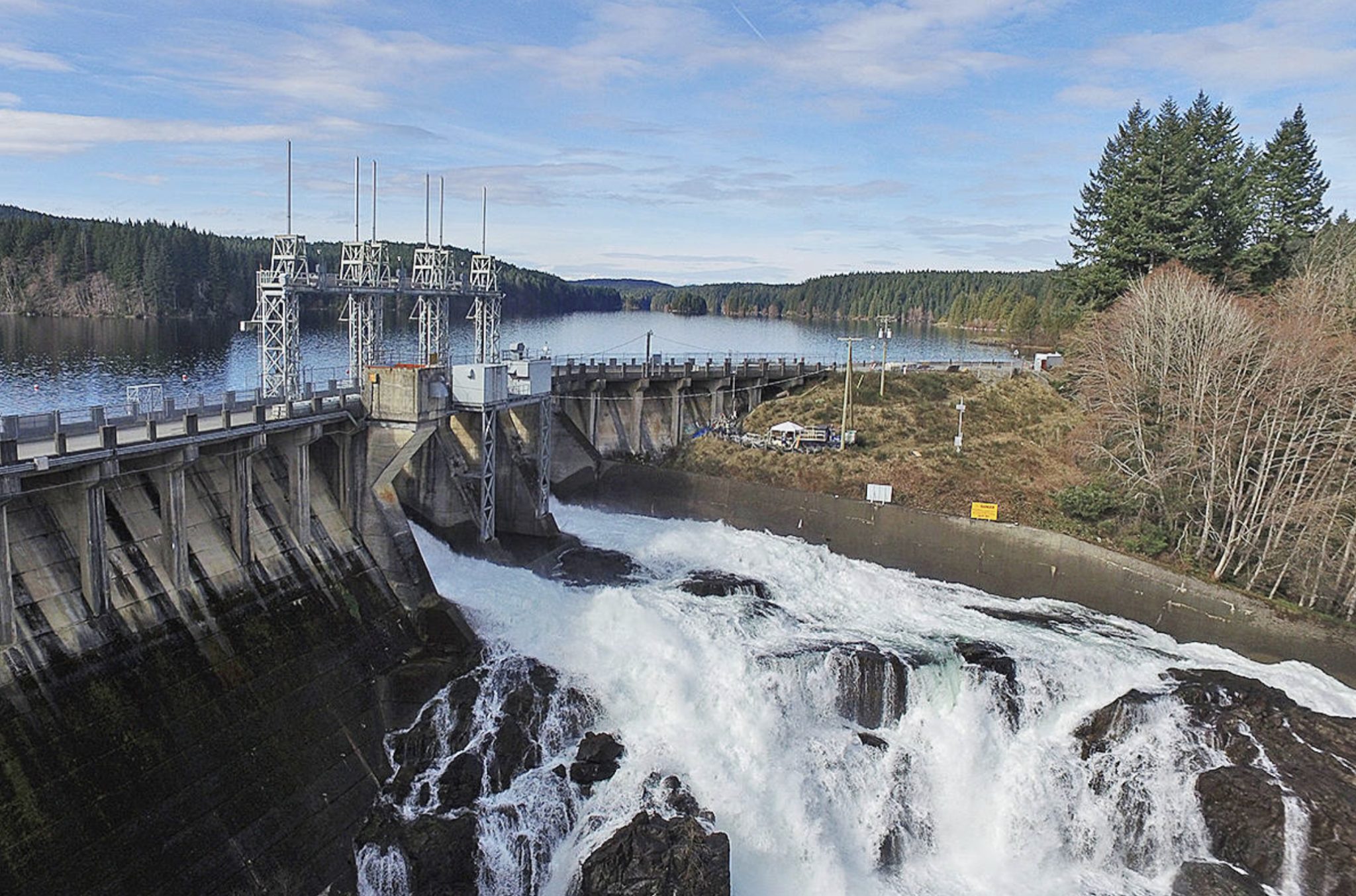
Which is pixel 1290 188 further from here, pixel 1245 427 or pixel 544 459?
pixel 544 459

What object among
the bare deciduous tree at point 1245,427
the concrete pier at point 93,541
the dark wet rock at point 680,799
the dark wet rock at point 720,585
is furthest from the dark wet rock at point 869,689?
the concrete pier at point 93,541

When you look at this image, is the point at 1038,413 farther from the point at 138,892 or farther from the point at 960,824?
the point at 138,892

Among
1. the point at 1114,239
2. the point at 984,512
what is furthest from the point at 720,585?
the point at 1114,239

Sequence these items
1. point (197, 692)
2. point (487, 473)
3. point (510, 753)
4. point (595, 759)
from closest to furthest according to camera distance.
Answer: point (197, 692), point (510, 753), point (595, 759), point (487, 473)

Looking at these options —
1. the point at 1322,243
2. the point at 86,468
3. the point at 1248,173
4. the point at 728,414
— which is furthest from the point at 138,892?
the point at 1248,173

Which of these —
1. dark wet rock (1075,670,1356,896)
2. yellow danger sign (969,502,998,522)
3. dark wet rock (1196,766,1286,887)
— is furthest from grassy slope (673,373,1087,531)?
dark wet rock (1196,766,1286,887)

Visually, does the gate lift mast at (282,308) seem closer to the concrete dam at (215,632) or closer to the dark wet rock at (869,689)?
the concrete dam at (215,632)
